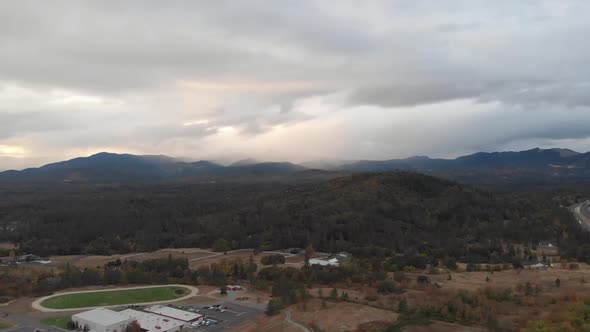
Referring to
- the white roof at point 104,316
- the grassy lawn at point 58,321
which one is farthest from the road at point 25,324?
the white roof at point 104,316

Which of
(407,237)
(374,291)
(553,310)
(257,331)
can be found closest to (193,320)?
(257,331)

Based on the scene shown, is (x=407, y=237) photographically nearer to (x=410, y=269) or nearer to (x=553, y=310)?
(x=410, y=269)

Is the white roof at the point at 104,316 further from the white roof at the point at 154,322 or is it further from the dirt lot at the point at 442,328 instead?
the dirt lot at the point at 442,328

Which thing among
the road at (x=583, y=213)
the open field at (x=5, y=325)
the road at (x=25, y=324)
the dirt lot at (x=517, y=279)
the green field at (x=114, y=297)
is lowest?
the dirt lot at (x=517, y=279)

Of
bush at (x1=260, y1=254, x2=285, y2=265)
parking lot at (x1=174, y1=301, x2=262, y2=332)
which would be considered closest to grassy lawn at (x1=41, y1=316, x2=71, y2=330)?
parking lot at (x1=174, y1=301, x2=262, y2=332)

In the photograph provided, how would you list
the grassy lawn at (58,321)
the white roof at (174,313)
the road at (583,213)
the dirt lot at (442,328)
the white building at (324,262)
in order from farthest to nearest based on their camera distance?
the road at (583,213) < the white building at (324,262) < the white roof at (174,313) < the grassy lawn at (58,321) < the dirt lot at (442,328)

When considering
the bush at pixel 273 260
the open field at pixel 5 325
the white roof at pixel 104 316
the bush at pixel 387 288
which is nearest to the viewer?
the open field at pixel 5 325

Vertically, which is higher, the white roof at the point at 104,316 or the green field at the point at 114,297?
the white roof at the point at 104,316

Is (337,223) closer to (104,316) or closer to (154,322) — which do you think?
(154,322)
